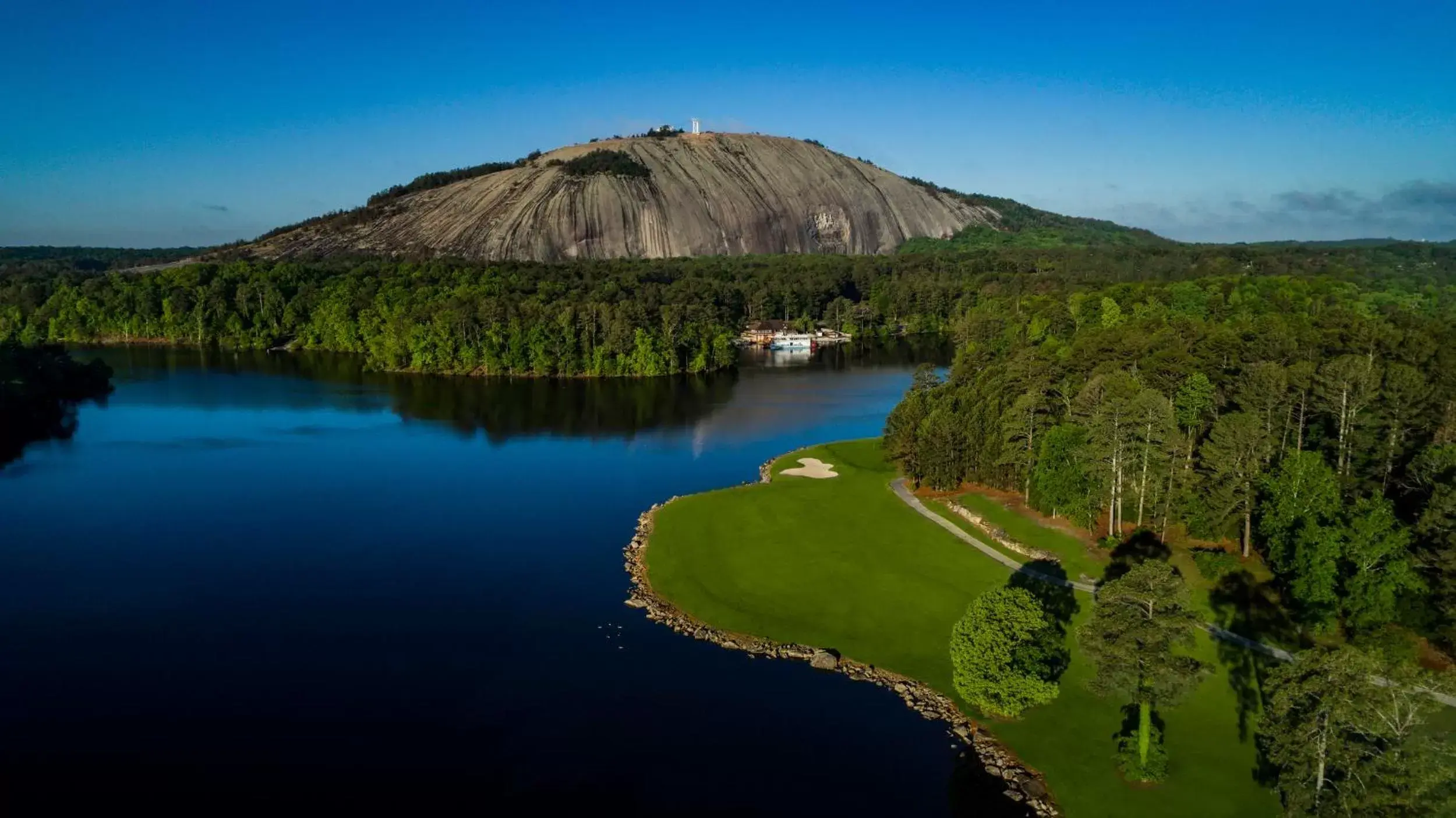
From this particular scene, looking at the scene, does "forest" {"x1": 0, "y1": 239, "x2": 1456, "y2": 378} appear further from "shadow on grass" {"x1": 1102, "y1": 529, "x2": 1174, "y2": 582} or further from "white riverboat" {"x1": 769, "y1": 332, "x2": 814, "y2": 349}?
"shadow on grass" {"x1": 1102, "y1": 529, "x2": 1174, "y2": 582}

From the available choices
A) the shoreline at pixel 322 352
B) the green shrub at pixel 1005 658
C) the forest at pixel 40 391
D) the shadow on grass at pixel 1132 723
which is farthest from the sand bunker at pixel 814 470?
the forest at pixel 40 391

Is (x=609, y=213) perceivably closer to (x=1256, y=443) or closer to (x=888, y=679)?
(x=1256, y=443)

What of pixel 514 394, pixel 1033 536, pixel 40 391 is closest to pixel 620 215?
pixel 514 394

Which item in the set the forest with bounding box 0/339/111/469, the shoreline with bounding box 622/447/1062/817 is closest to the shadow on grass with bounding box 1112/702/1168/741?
the shoreline with bounding box 622/447/1062/817

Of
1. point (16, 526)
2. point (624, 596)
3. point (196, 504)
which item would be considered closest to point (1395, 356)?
point (624, 596)

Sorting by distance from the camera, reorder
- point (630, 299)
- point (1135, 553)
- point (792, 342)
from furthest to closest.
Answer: point (792, 342) → point (630, 299) → point (1135, 553)

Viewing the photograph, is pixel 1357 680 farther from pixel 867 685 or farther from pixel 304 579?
pixel 304 579
